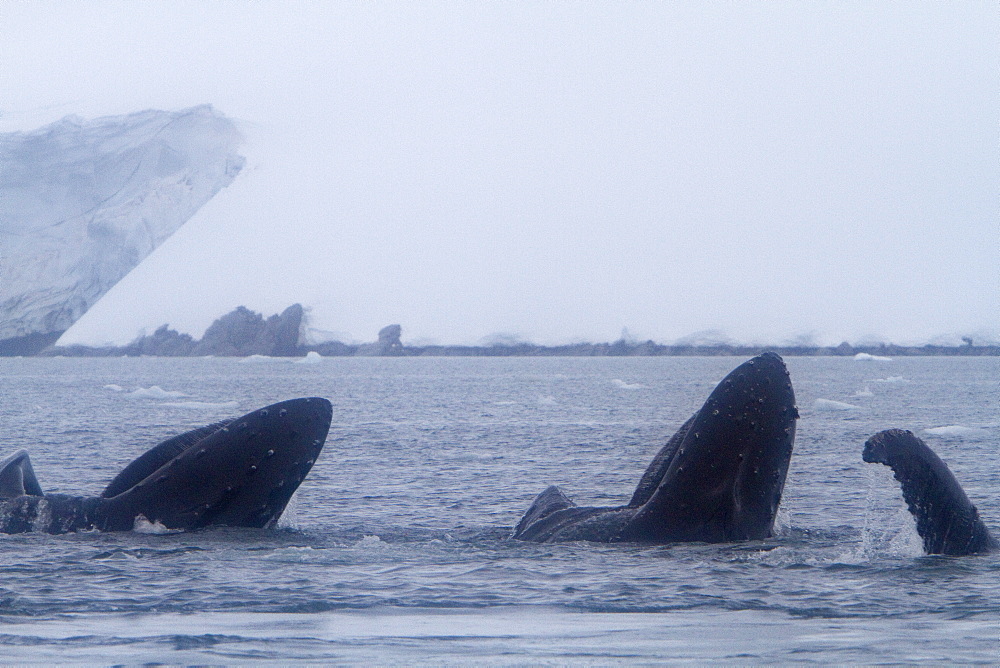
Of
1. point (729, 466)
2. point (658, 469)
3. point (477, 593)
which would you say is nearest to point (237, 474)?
point (477, 593)

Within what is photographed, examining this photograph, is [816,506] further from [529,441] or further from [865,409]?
[865,409]

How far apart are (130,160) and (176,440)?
8334 centimetres

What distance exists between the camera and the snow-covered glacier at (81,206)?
253ft

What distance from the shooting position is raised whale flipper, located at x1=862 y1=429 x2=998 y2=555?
7.73m

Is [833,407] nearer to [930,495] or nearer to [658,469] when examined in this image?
[658,469]

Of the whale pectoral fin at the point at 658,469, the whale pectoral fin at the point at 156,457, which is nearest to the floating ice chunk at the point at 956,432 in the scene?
the whale pectoral fin at the point at 658,469

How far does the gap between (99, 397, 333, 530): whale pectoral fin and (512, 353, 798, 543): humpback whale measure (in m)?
2.57

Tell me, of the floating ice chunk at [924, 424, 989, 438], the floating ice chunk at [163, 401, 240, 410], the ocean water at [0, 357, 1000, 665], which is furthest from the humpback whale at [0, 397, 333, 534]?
the floating ice chunk at [163, 401, 240, 410]

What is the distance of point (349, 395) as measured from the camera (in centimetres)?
6956

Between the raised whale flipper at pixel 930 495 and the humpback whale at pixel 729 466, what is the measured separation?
2.20ft

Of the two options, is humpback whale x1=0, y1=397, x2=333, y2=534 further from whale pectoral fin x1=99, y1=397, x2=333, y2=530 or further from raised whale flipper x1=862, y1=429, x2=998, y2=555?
raised whale flipper x1=862, y1=429, x2=998, y2=555

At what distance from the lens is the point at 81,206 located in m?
81.9

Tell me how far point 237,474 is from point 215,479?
17cm

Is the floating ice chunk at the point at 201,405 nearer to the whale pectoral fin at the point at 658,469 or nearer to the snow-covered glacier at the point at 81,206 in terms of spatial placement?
the snow-covered glacier at the point at 81,206
